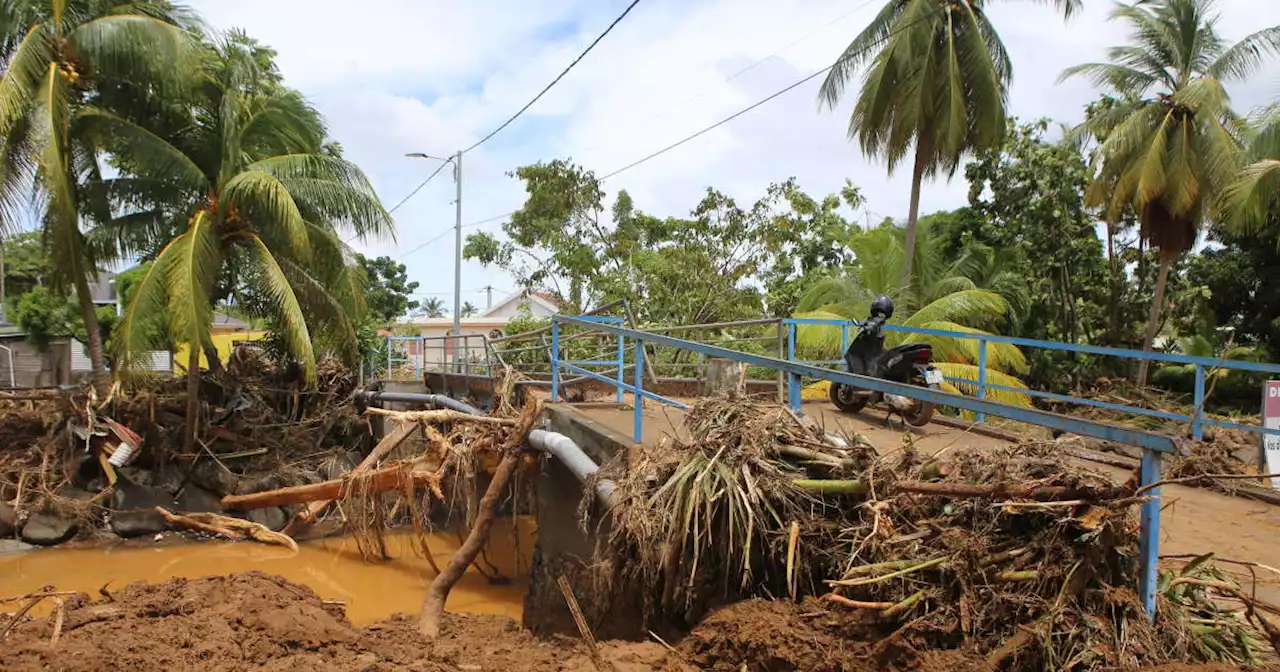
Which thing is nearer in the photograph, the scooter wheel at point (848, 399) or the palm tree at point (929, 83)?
the scooter wheel at point (848, 399)

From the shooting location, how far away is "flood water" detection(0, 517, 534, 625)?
392 inches

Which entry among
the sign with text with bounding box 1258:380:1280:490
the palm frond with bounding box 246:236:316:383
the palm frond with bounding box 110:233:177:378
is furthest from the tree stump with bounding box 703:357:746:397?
the palm frond with bounding box 110:233:177:378

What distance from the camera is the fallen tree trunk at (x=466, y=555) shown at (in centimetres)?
721

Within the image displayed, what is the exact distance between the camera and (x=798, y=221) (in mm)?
21516

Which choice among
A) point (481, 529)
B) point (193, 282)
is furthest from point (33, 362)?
point (481, 529)

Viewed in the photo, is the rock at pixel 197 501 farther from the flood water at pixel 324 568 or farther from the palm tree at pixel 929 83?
the palm tree at pixel 929 83

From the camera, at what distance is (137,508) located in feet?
45.3

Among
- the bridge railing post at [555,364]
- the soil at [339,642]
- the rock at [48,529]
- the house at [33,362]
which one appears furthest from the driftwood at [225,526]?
the house at [33,362]

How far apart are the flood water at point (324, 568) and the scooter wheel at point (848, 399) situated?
3.86 metres

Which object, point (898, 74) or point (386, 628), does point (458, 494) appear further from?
point (898, 74)

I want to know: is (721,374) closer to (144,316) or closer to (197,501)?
(144,316)

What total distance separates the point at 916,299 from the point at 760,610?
1464cm

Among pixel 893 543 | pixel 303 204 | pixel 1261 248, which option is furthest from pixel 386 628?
pixel 1261 248

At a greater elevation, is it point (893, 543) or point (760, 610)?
point (893, 543)
